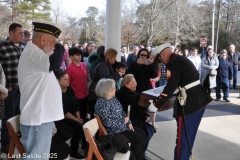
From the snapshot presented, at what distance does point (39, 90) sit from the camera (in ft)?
7.29

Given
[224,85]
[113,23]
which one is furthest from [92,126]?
[224,85]

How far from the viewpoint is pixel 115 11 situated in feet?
16.0

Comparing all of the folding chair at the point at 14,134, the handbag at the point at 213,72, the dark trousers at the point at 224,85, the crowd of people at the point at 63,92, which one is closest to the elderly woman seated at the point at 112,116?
the crowd of people at the point at 63,92

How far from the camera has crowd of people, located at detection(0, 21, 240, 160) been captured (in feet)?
7.32

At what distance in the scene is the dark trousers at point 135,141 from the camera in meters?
3.07

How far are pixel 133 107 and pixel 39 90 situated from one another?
1.78 metres

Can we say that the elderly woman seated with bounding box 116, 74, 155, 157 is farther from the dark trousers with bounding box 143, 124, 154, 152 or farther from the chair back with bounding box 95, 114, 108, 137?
Result: the chair back with bounding box 95, 114, 108, 137

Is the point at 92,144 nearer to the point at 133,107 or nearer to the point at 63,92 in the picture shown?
the point at 133,107

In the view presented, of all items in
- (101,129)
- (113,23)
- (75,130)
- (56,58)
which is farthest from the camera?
(113,23)

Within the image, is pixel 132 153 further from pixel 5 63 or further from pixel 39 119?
pixel 5 63

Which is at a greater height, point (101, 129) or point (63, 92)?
point (63, 92)

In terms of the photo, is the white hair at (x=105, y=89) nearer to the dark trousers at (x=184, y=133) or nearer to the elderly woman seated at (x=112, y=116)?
the elderly woman seated at (x=112, y=116)

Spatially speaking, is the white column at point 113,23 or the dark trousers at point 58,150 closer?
the dark trousers at point 58,150

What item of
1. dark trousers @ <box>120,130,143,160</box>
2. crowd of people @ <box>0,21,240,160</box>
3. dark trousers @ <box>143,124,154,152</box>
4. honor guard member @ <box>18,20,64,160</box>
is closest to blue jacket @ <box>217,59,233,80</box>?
crowd of people @ <box>0,21,240,160</box>
